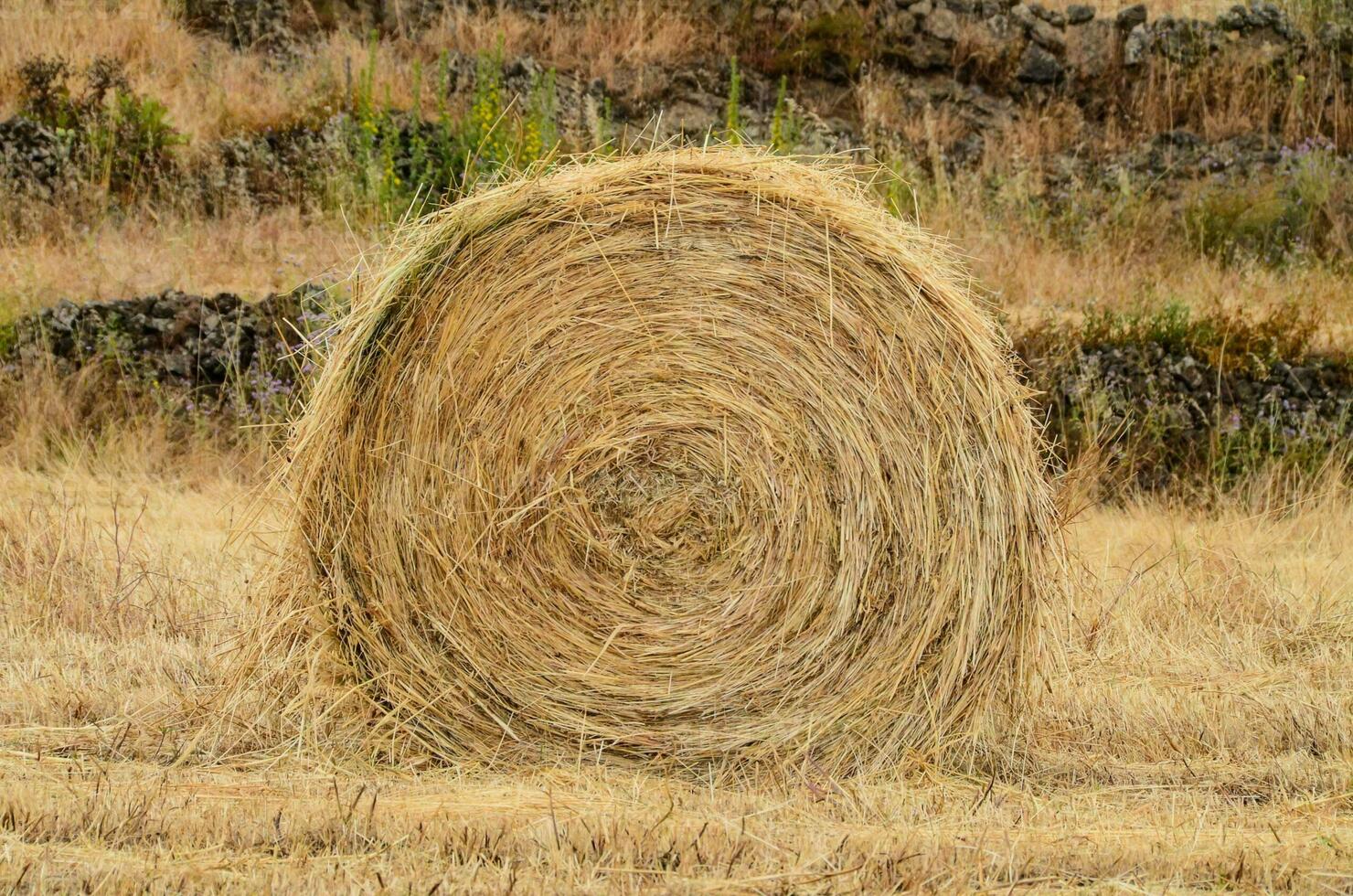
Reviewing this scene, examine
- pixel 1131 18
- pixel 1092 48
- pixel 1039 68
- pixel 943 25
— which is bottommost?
pixel 1039 68

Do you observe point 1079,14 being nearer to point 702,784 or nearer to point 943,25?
point 943,25

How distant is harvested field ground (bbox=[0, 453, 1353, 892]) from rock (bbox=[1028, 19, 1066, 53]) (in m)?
8.35

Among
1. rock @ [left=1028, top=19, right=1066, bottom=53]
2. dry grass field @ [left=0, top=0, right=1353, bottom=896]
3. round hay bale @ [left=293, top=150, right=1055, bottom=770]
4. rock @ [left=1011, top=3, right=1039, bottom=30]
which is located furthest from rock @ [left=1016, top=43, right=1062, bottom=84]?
round hay bale @ [left=293, top=150, right=1055, bottom=770]

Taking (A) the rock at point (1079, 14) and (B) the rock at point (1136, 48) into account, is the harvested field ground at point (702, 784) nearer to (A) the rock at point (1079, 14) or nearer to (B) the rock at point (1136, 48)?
(B) the rock at point (1136, 48)

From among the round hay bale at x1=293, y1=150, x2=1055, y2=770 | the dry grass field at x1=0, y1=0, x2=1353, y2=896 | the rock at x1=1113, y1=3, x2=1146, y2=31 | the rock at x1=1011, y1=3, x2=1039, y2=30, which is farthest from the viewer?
the rock at x1=1011, y1=3, x2=1039, y2=30

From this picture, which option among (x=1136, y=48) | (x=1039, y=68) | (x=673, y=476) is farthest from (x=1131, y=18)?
(x=673, y=476)

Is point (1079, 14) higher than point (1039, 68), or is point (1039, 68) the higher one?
point (1079, 14)

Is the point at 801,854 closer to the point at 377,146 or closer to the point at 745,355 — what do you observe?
the point at 745,355

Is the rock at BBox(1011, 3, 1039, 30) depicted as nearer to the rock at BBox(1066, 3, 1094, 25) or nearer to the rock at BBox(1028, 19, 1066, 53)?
the rock at BBox(1028, 19, 1066, 53)

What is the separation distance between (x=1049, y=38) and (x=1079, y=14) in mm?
389

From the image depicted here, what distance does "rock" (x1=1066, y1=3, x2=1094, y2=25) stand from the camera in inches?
535

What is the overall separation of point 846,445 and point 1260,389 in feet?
16.0

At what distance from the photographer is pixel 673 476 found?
4.33 m

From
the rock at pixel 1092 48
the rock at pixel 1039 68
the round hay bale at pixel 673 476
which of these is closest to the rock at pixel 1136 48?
the rock at pixel 1092 48
